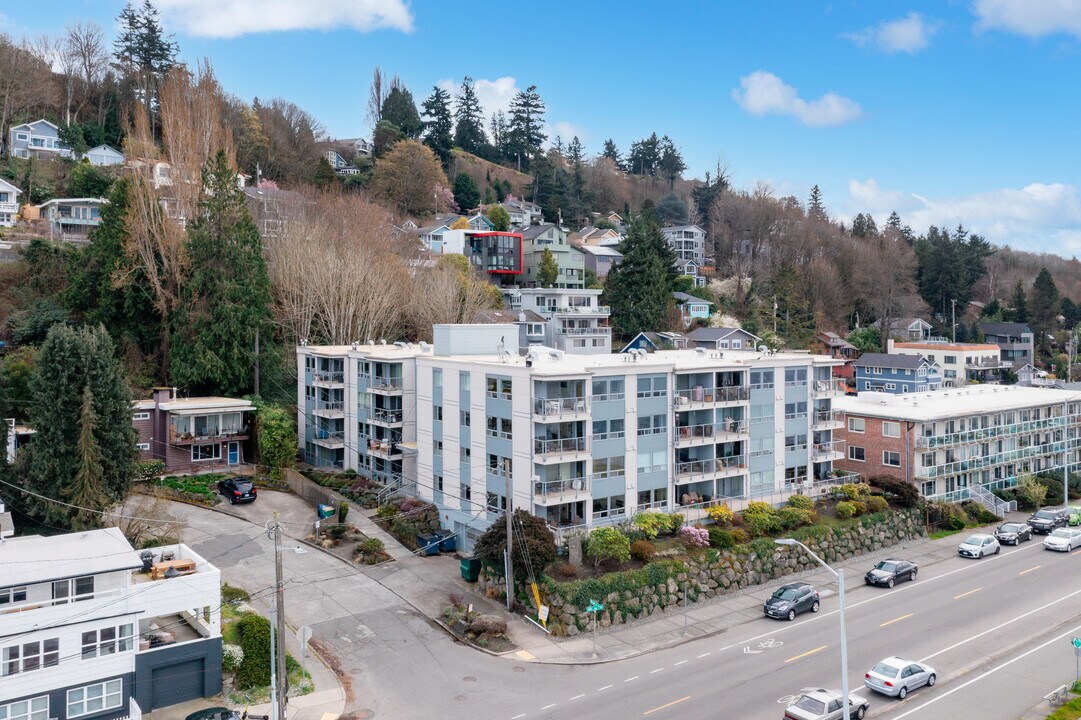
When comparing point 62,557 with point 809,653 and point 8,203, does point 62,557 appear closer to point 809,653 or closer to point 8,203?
point 809,653

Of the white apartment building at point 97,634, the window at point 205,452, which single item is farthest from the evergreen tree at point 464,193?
the white apartment building at point 97,634

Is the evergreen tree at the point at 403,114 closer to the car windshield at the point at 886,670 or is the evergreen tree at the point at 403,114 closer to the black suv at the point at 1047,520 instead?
the black suv at the point at 1047,520

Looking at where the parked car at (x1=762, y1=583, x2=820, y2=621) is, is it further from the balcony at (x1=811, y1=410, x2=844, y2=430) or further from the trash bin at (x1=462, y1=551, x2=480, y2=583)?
the balcony at (x1=811, y1=410, x2=844, y2=430)

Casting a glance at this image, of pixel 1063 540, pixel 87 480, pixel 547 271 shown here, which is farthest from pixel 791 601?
pixel 547 271

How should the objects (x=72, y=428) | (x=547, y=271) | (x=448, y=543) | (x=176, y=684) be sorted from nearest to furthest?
(x=176, y=684), (x=72, y=428), (x=448, y=543), (x=547, y=271)

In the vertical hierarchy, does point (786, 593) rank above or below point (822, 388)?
below

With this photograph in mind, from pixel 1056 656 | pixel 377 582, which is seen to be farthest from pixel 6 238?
pixel 1056 656

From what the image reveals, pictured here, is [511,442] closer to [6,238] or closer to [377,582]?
[377,582]
